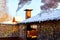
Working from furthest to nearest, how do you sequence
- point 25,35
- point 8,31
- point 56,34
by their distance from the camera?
point 8,31, point 25,35, point 56,34

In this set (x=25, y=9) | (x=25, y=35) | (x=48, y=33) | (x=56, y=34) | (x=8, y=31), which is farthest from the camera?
(x=25, y=9)

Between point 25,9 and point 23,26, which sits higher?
point 25,9

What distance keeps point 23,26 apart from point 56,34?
367 centimetres

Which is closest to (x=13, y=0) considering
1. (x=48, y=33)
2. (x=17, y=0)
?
(x=17, y=0)

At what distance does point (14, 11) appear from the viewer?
1041 cm

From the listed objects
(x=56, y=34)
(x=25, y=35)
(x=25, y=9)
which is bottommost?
(x=25, y=35)

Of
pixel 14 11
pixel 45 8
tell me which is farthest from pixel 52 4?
pixel 14 11

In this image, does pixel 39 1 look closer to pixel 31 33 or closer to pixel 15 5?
pixel 15 5

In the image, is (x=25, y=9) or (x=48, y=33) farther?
(x=25, y=9)

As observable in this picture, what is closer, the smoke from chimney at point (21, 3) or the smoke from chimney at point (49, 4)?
the smoke from chimney at point (49, 4)

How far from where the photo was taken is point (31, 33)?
332 inches

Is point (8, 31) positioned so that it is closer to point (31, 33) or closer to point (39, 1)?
point (31, 33)

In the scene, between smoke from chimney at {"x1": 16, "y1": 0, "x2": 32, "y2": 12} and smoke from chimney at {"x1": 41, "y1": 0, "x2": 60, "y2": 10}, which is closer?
smoke from chimney at {"x1": 41, "y1": 0, "x2": 60, "y2": 10}

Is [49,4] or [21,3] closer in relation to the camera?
[49,4]
